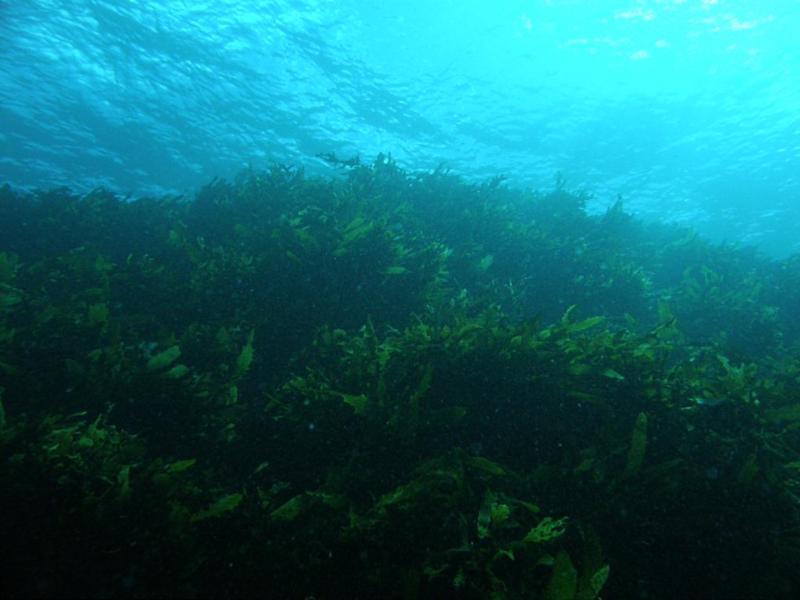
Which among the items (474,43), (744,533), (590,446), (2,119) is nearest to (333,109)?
(474,43)

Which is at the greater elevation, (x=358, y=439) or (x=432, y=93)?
(x=432, y=93)

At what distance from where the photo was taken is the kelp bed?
9.82 ft

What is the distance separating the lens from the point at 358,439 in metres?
4.12

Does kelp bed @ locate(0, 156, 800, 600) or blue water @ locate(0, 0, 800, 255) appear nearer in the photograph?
kelp bed @ locate(0, 156, 800, 600)

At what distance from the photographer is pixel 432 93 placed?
15117 mm

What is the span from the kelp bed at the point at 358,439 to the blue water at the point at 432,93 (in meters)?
8.91

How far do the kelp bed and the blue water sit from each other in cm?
891

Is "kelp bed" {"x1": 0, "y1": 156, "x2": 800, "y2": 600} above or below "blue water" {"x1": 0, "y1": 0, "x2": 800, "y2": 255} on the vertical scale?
below

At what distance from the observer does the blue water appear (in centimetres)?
1205

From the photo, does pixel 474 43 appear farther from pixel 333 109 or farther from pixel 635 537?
pixel 635 537

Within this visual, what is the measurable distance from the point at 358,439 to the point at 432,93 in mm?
14434

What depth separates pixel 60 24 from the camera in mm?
12578

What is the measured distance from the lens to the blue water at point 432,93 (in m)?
12.0

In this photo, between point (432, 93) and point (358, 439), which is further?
point (432, 93)
